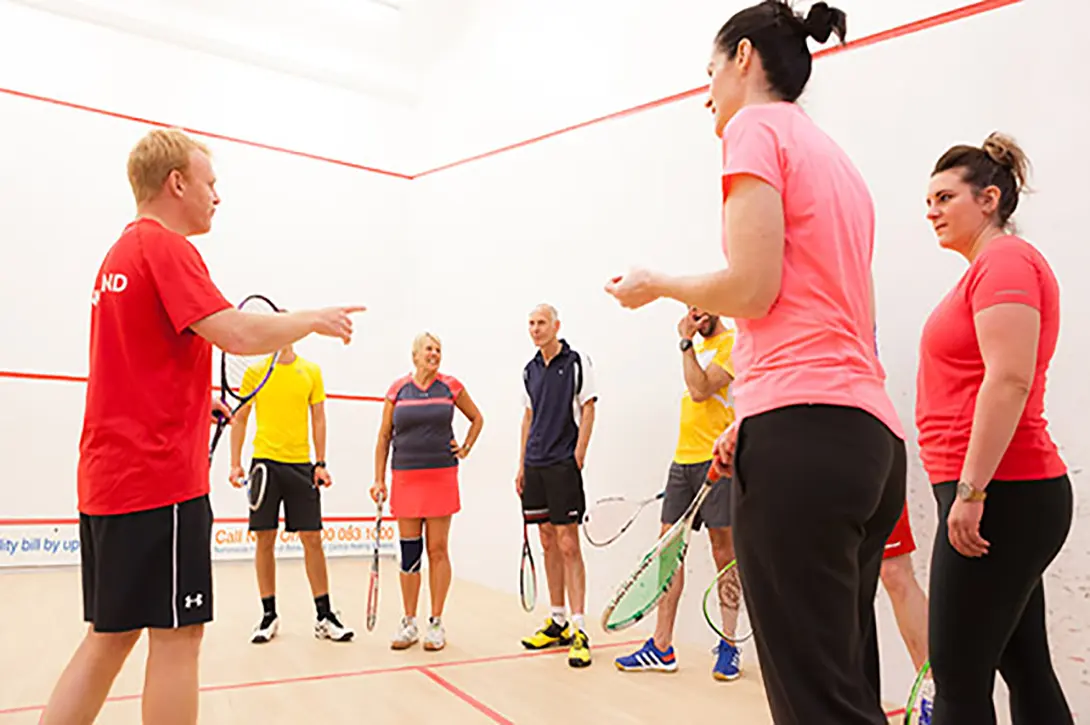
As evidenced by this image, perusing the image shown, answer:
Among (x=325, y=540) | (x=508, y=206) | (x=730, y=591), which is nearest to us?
(x=730, y=591)

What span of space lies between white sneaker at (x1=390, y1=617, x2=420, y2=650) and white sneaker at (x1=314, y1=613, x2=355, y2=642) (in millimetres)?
190

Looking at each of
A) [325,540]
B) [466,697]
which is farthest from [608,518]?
[325,540]

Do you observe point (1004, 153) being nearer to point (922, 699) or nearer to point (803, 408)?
point (803, 408)

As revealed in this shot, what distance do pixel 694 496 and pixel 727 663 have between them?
539mm

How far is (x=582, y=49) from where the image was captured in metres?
4.20

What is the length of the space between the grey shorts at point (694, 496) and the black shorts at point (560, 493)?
1.13 ft

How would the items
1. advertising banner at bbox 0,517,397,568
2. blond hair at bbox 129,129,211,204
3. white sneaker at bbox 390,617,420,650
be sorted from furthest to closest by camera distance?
advertising banner at bbox 0,517,397,568, white sneaker at bbox 390,617,420,650, blond hair at bbox 129,129,211,204

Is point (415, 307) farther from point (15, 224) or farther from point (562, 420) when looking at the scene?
point (562, 420)

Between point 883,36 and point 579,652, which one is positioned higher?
point 883,36

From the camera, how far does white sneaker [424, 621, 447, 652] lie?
9.98 feet

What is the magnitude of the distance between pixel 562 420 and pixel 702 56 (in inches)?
64.9

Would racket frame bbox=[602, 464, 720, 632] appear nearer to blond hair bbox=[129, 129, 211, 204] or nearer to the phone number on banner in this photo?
blond hair bbox=[129, 129, 211, 204]

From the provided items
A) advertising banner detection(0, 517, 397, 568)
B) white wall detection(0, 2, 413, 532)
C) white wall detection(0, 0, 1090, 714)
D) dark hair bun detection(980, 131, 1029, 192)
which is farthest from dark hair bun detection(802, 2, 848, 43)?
white wall detection(0, 2, 413, 532)

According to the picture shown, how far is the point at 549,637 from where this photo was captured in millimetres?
3162
